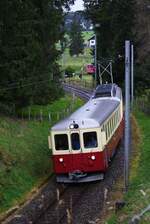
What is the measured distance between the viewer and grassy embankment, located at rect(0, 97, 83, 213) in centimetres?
2219

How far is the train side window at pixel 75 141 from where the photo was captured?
23859 mm

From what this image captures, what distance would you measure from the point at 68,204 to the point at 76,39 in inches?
5110

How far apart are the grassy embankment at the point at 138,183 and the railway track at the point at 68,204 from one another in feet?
3.02

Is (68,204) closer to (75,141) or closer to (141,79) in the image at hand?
(75,141)

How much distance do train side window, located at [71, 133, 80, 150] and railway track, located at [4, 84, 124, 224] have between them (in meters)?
1.62

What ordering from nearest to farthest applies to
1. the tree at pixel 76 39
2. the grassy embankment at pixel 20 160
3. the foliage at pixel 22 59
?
the grassy embankment at pixel 20 160 → the foliage at pixel 22 59 → the tree at pixel 76 39

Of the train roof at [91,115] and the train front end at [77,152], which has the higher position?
the train roof at [91,115]

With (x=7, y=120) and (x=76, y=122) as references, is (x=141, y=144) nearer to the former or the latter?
(x=7, y=120)

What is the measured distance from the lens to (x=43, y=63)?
129ft

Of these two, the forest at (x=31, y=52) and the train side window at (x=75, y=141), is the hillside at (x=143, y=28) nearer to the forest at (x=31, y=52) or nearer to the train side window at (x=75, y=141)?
the forest at (x=31, y=52)

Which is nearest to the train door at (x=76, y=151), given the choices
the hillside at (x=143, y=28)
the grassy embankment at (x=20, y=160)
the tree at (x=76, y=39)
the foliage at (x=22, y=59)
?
the grassy embankment at (x=20, y=160)

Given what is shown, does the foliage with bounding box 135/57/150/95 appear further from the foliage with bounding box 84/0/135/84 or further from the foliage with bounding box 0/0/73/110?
the foliage with bounding box 0/0/73/110

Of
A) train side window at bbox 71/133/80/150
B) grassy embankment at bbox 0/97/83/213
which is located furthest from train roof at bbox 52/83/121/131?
grassy embankment at bbox 0/97/83/213

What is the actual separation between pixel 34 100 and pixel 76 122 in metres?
14.6
